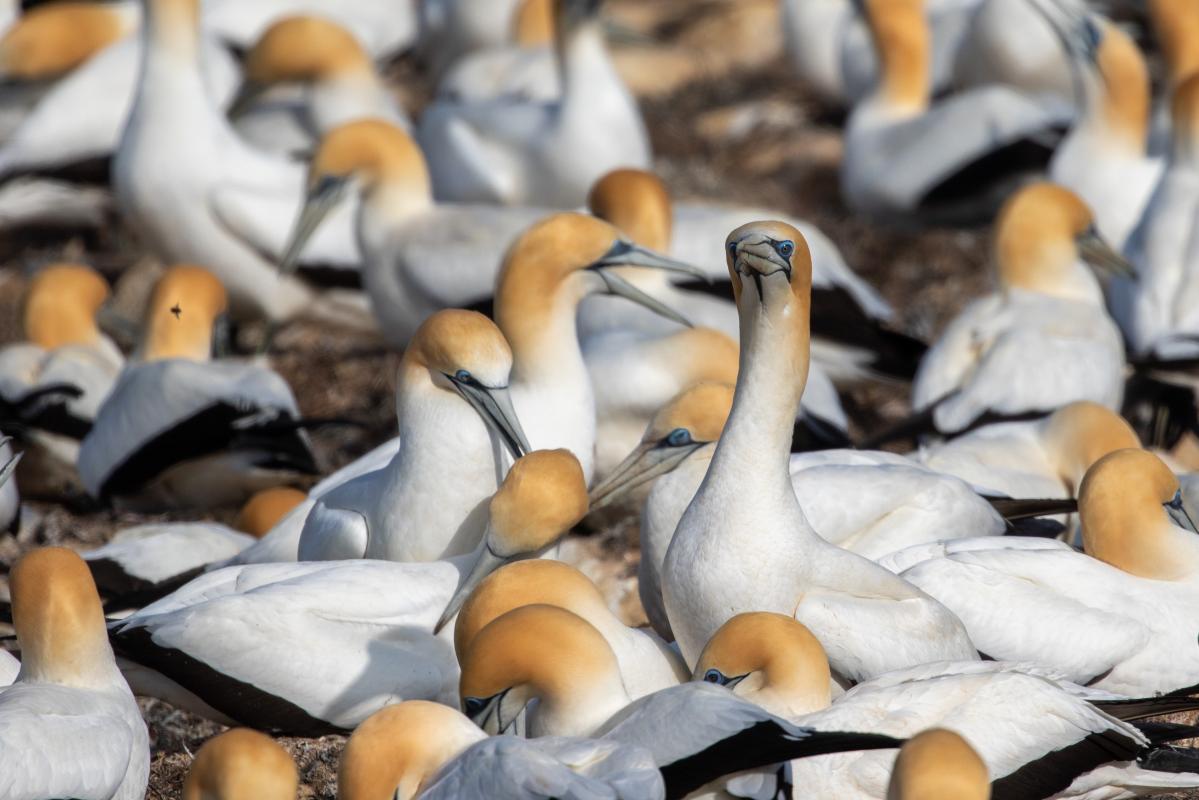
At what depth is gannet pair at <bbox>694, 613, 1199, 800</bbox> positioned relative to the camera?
14.1 ft

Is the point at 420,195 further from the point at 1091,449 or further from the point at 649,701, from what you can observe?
the point at 649,701

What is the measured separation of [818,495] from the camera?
18.2 feet

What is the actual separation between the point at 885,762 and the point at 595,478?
106 inches

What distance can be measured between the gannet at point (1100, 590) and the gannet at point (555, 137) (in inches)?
167

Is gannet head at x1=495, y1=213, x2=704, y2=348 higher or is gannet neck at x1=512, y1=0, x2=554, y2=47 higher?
gannet head at x1=495, y1=213, x2=704, y2=348

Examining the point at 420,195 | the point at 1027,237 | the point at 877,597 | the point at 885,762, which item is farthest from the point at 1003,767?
the point at 420,195

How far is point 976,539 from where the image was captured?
17.7ft

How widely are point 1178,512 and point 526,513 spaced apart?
1.87 meters

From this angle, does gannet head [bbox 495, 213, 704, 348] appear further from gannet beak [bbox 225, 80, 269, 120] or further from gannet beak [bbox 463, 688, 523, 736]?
gannet beak [bbox 225, 80, 269, 120]

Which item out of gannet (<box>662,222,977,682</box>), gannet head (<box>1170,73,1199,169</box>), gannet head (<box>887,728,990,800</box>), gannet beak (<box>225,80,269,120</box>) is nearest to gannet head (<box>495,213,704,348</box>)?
gannet (<box>662,222,977,682</box>)

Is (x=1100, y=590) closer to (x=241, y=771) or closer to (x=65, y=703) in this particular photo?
(x=241, y=771)

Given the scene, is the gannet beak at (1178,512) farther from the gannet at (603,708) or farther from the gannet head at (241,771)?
the gannet head at (241,771)

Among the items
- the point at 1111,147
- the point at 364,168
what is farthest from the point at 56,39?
the point at 1111,147

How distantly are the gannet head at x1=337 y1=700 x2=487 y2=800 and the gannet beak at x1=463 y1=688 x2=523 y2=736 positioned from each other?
0.49 ft
